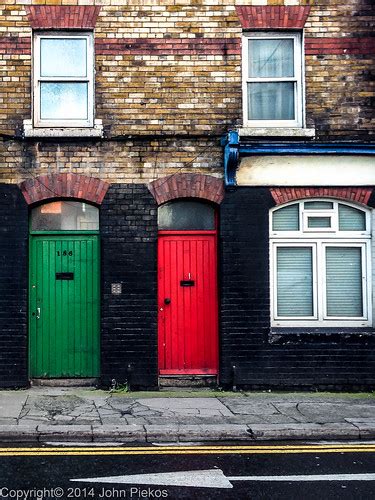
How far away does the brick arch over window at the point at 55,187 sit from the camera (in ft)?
32.4

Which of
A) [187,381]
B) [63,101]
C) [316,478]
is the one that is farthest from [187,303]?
[316,478]

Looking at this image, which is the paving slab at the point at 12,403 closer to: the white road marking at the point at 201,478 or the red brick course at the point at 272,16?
the white road marking at the point at 201,478

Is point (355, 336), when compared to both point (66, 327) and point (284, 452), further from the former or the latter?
point (66, 327)

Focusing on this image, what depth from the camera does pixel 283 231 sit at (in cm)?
1027

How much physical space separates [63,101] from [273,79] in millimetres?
3716

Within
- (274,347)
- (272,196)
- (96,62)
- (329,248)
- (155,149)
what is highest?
(96,62)

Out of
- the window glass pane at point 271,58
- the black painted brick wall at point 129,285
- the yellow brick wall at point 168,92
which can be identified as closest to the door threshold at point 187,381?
the black painted brick wall at point 129,285

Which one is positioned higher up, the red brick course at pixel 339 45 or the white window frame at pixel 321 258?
the red brick course at pixel 339 45

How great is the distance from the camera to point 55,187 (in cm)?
989

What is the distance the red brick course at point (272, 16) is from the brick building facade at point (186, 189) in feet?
0.08

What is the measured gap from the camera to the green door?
10.0 meters

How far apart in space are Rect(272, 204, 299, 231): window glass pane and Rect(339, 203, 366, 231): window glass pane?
79cm

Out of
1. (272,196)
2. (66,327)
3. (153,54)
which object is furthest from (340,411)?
(153,54)

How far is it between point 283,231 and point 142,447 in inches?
191
